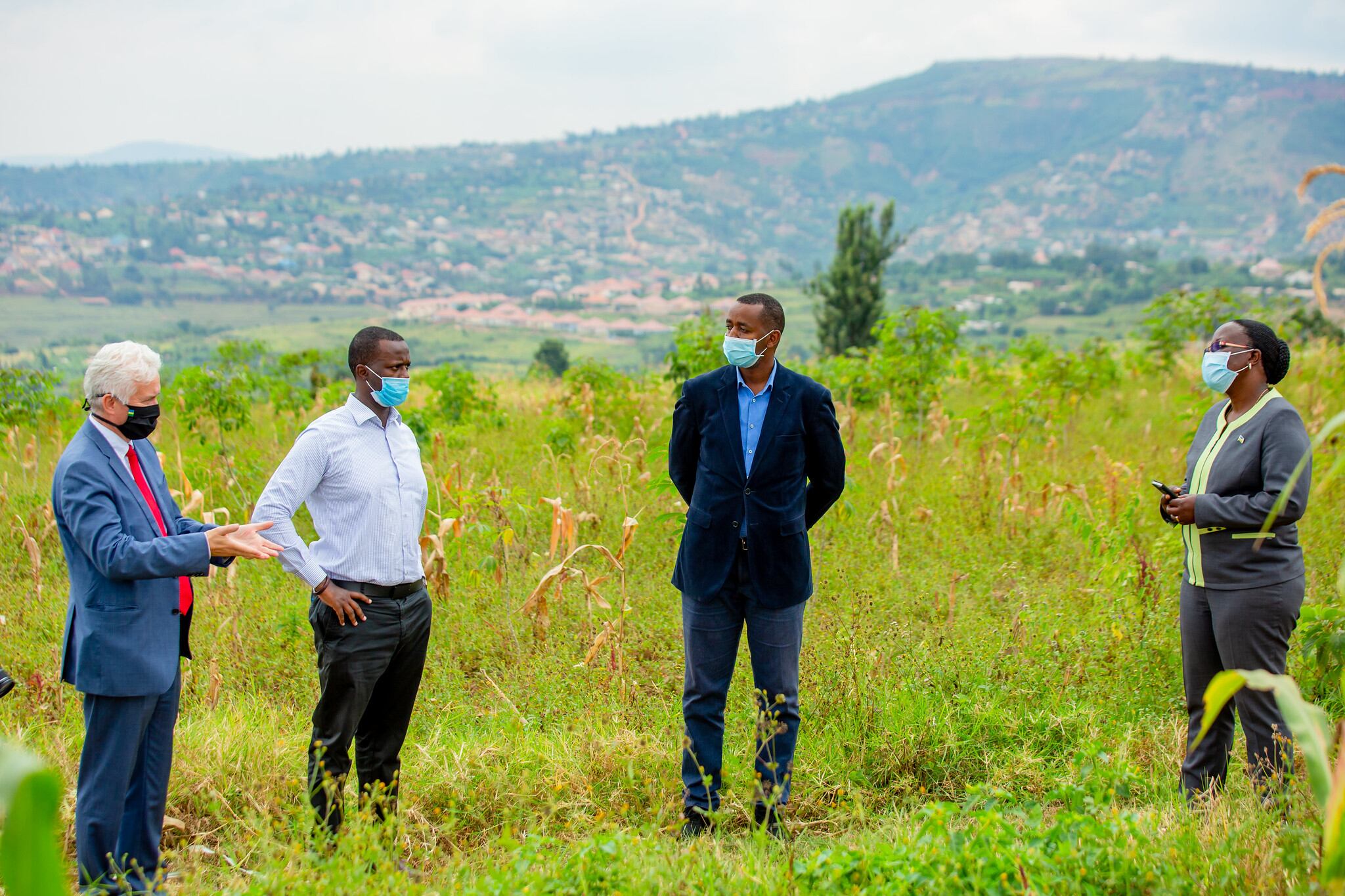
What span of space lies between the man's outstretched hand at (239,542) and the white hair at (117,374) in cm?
57

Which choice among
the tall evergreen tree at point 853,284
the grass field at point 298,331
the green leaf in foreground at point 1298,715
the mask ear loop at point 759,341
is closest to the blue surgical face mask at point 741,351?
the mask ear loop at point 759,341

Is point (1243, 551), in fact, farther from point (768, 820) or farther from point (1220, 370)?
point (768, 820)

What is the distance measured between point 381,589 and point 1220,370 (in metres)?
3.58

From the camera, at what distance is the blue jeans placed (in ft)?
11.7

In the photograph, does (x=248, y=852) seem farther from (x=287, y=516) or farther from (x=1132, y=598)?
(x=1132, y=598)

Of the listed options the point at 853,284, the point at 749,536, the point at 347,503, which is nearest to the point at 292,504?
the point at 347,503

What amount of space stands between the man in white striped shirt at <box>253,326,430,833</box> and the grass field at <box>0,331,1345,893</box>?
1.65ft

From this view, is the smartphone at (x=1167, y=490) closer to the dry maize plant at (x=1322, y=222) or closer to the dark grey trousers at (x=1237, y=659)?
the dark grey trousers at (x=1237, y=659)

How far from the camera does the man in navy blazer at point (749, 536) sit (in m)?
3.51

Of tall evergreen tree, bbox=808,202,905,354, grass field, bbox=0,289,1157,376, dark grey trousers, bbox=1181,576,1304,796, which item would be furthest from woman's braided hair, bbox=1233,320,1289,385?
grass field, bbox=0,289,1157,376

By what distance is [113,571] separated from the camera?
2828 millimetres

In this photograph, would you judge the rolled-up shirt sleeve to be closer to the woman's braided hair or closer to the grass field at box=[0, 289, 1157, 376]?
the woman's braided hair

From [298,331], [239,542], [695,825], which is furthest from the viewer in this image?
[298,331]

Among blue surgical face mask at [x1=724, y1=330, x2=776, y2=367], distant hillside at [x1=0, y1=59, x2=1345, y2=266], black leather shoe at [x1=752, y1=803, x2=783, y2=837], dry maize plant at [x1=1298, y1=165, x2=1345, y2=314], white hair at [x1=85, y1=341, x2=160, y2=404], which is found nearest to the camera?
dry maize plant at [x1=1298, y1=165, x2=1345, y2=314]
